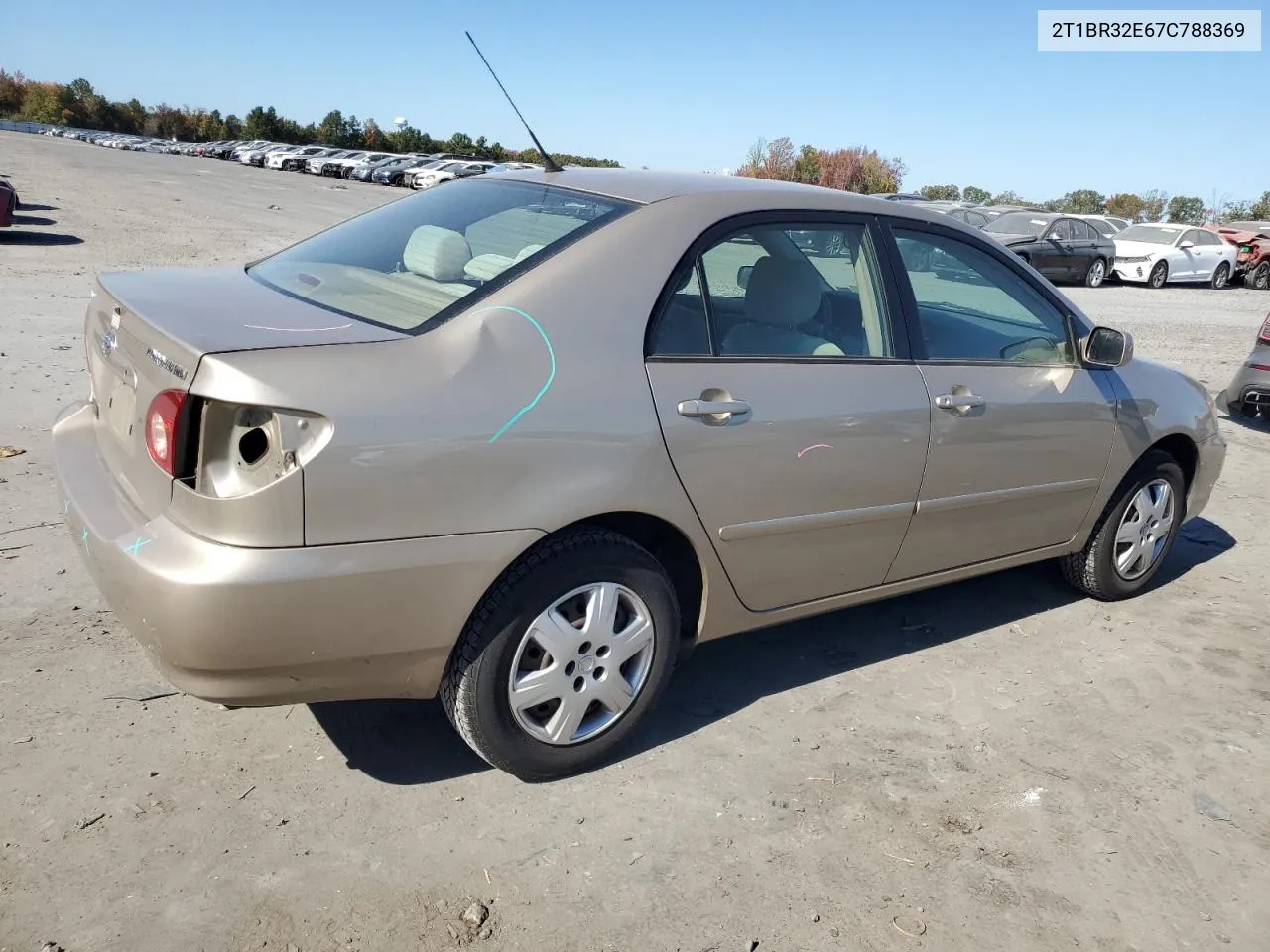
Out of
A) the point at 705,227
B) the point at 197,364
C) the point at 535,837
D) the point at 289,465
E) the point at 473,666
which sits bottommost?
the point at 535,837

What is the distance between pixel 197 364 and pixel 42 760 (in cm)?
134

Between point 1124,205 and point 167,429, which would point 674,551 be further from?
point 1124,205

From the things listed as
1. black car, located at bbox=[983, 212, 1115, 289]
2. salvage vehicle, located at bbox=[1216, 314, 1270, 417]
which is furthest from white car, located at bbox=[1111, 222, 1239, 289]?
salvage vehicle, located at bbox=[1216, 314, 1270, 417]

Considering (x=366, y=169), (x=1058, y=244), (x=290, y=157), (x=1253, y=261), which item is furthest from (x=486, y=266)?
(x=290, y=157)

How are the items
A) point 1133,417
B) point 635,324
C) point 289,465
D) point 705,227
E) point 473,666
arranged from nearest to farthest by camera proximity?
1. point 289,465
2. point 473,666
3. point 635,324
4. point 705,227
5. point 1133,417

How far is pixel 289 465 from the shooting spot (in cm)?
242

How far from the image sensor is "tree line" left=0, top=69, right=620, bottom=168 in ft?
258

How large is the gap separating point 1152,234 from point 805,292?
2347cm

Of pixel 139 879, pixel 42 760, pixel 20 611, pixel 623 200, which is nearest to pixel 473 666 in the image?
pixel 139 879

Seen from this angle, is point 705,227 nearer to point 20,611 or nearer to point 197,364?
point 197,364

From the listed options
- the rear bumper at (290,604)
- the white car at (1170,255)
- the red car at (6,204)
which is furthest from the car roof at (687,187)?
the white car at (1170,255)

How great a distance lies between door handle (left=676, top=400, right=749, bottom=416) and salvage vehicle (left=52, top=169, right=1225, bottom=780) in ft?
0.04

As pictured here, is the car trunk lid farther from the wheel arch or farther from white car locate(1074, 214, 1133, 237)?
white car locate(1074, 214, 1133, 237)

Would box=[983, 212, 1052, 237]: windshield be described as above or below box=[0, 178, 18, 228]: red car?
above
